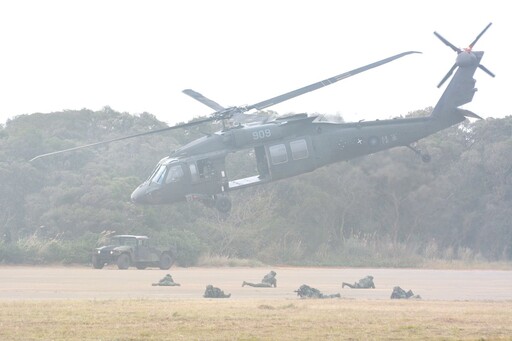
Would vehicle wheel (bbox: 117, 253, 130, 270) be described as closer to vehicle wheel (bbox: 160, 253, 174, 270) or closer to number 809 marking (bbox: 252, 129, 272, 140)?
vehicle wheel (bbox: 160, 253, 174, 270)

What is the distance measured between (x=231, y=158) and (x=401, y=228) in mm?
10332

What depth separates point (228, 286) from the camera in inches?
1356

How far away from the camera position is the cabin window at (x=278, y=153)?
116 feet

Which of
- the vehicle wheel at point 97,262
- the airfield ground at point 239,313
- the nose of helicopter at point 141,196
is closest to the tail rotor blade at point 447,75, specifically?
the airfield ground at point 239,313

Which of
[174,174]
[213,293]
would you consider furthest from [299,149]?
[213,293]

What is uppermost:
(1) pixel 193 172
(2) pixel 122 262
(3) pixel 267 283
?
(1) pixel 193 172

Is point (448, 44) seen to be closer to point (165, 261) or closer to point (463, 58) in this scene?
point (463, 58)

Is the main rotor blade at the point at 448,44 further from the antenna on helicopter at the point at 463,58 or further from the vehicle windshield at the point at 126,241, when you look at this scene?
the vehicle windshield at the point at 126,241

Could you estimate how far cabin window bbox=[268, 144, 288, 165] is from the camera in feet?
116

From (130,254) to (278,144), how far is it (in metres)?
14.9

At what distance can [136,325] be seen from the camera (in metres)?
20.3

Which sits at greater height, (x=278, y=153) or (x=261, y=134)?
(x=261, y=134)

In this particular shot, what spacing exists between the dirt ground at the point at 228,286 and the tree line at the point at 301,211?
35.9ft

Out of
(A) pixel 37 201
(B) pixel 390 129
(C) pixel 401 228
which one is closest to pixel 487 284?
(B) pixel 390 129
